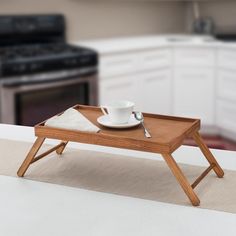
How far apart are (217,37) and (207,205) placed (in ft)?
11.5


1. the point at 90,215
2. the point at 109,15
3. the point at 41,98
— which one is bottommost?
the point at 41,98

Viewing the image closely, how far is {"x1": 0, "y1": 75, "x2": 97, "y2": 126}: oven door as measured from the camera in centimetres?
283

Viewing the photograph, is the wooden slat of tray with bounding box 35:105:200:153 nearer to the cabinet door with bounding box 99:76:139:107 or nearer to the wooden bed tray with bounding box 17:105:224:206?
the wooden bed tray with bounding box 17:105:224:206

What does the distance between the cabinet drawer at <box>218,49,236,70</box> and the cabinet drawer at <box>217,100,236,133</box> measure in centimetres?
32

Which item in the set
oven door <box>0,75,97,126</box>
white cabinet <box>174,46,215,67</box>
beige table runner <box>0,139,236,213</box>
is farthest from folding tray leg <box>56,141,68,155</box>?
white cabinet <box>174,46,215,67</box>

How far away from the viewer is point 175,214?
867mm

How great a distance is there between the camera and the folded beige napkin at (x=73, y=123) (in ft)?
3.24

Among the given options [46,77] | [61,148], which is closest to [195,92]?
[46,77]

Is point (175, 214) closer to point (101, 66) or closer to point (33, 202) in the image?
point (33, 202)

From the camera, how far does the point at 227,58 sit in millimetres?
3783

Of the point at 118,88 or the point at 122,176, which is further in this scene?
the point at 118,88

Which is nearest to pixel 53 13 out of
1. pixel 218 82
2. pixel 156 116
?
pixel 218 82

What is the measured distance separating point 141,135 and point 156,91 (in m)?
3.03

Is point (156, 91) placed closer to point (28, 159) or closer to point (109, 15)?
point (109, 15)
